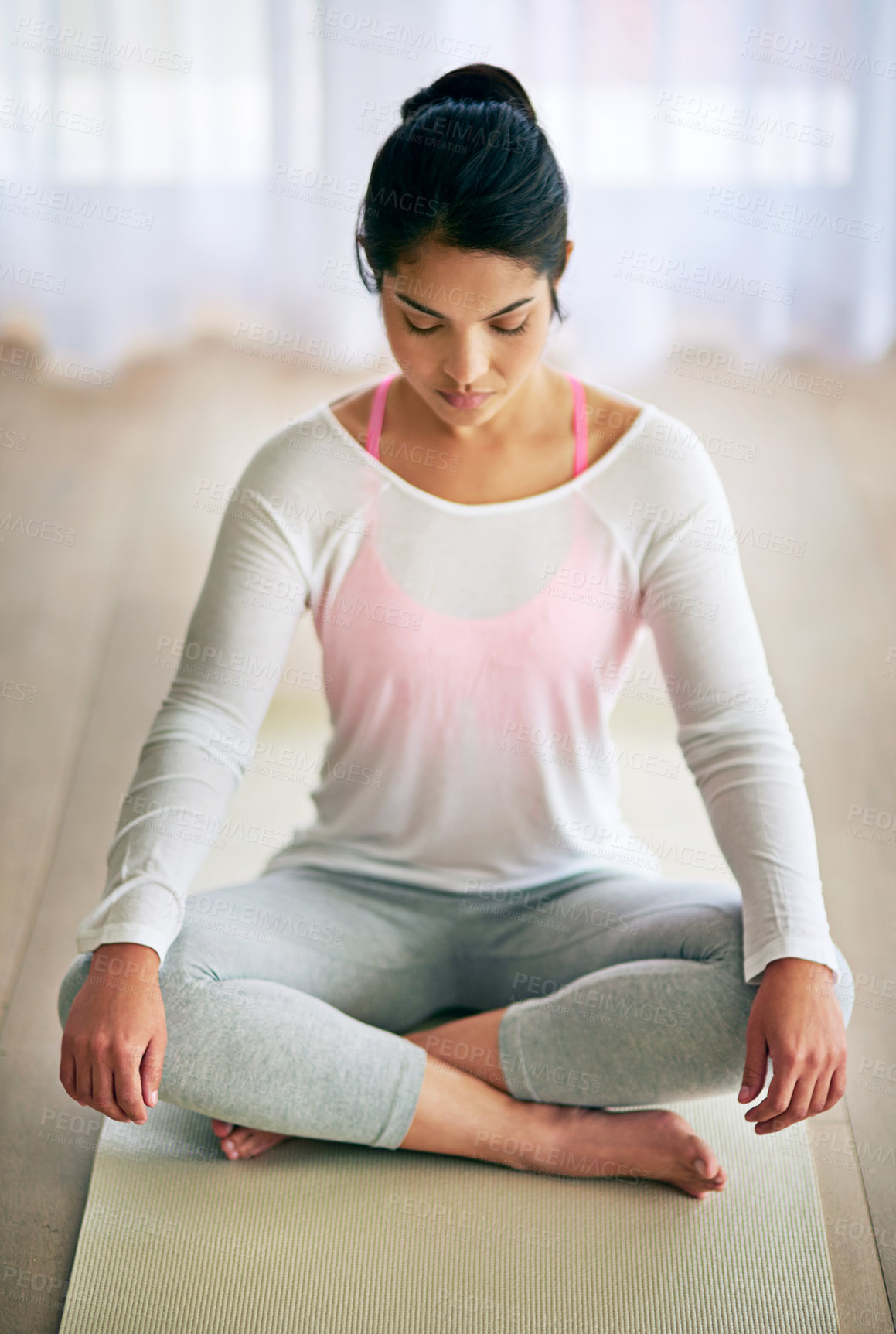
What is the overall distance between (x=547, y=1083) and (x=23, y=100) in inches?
128

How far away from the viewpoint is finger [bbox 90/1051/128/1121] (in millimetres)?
1098

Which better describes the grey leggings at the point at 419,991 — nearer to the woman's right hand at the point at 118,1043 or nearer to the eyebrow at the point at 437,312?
the woman's right hand at the point at 118,1043

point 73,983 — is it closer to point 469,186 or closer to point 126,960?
point 126,960

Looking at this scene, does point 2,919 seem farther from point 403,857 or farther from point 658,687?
point 658,687

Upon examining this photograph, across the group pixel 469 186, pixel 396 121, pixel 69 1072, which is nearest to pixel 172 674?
pixel 69 1072

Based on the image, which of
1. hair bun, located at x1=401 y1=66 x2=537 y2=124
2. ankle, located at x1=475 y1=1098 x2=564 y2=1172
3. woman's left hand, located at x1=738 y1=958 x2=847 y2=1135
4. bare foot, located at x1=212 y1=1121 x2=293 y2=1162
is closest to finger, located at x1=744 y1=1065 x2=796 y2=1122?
woman's left hand, located at x1=738 y1=958 x2=847 y2=1135

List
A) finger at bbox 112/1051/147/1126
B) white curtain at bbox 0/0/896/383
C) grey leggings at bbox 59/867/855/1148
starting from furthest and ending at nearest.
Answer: white curtain at bbox 0/0/896/383 → grey leggings at bbox 59/867/855/1148 → finger at bbox 112/1051/147/1126

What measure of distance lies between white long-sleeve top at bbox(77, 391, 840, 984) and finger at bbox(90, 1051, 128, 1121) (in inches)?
8.3

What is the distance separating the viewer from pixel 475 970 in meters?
1.42

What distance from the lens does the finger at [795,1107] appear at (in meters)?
1.10

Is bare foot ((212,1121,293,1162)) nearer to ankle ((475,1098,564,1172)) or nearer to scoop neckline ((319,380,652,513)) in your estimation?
ankle ((475,1098,564,1172))

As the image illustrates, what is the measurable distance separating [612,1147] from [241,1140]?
14.2 inches

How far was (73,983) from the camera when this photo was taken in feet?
3.99

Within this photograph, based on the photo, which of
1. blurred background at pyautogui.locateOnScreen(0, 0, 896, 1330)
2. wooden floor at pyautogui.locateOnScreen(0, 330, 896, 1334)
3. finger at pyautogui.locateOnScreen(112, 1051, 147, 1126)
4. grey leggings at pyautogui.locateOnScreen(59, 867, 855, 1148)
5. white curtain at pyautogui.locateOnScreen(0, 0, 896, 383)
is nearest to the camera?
finger at pyautogui.locateOnScreen(112, 1051, 147, 1126)
